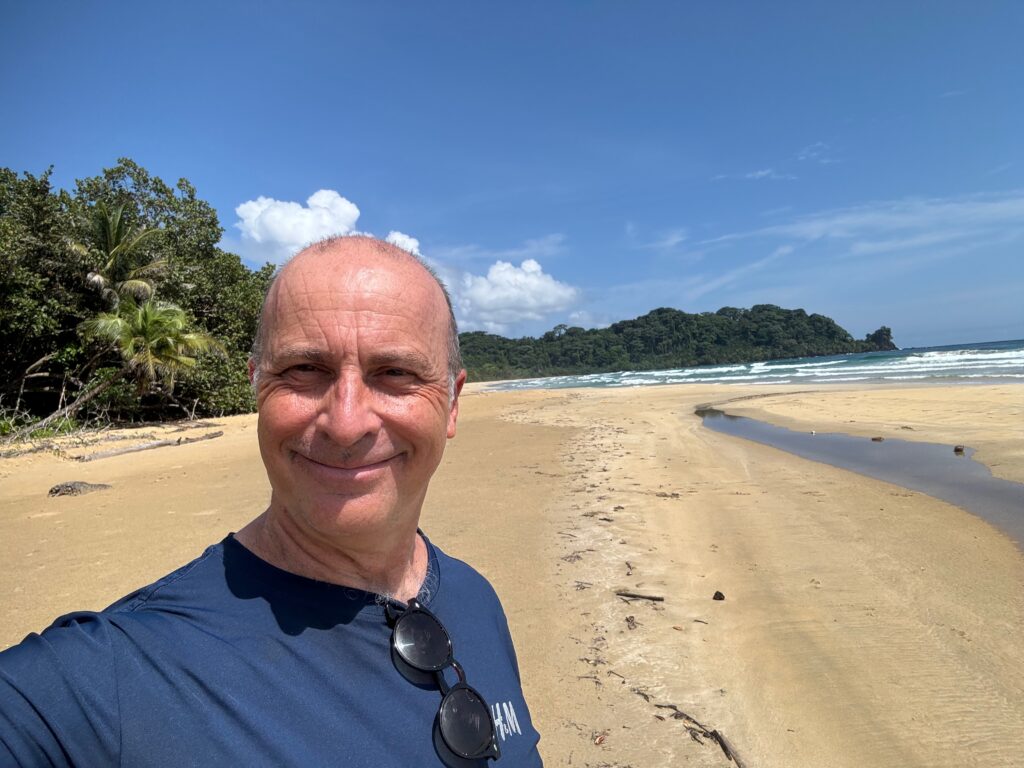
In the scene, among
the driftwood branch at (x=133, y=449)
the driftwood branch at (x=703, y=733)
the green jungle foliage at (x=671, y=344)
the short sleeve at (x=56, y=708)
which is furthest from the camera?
the green jungle foliage at (x=671, y=344)

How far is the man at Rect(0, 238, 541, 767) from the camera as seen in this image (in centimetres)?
89

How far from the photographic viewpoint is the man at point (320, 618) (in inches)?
34.9

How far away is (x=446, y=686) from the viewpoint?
3.77 feet

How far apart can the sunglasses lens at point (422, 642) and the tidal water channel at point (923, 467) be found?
244 inches

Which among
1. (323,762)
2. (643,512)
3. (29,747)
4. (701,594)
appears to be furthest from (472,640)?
(643,512)

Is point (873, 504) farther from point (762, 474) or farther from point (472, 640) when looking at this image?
point (472, 640)

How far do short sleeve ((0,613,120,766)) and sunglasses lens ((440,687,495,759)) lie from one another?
55 centimetres

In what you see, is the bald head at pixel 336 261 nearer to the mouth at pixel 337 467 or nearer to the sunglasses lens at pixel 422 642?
the mouth at pixel 337 467

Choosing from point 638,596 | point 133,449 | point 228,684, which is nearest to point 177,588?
point 228,684

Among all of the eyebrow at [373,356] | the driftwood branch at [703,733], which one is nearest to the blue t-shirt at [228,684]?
the eyebrow at [373,356]

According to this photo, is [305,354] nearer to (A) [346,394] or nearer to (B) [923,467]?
(A) [346,394]

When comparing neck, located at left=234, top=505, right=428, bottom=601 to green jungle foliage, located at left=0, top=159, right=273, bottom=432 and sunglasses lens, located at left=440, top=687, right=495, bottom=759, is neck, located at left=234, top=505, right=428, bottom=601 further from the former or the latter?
green jungle foliage, located at left=0, top=159, right=273, bottom=432

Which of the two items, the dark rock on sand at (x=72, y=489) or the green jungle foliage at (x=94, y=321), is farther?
the green jungle foliage at (x=94, y=321)

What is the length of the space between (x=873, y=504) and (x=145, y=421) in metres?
19.1
